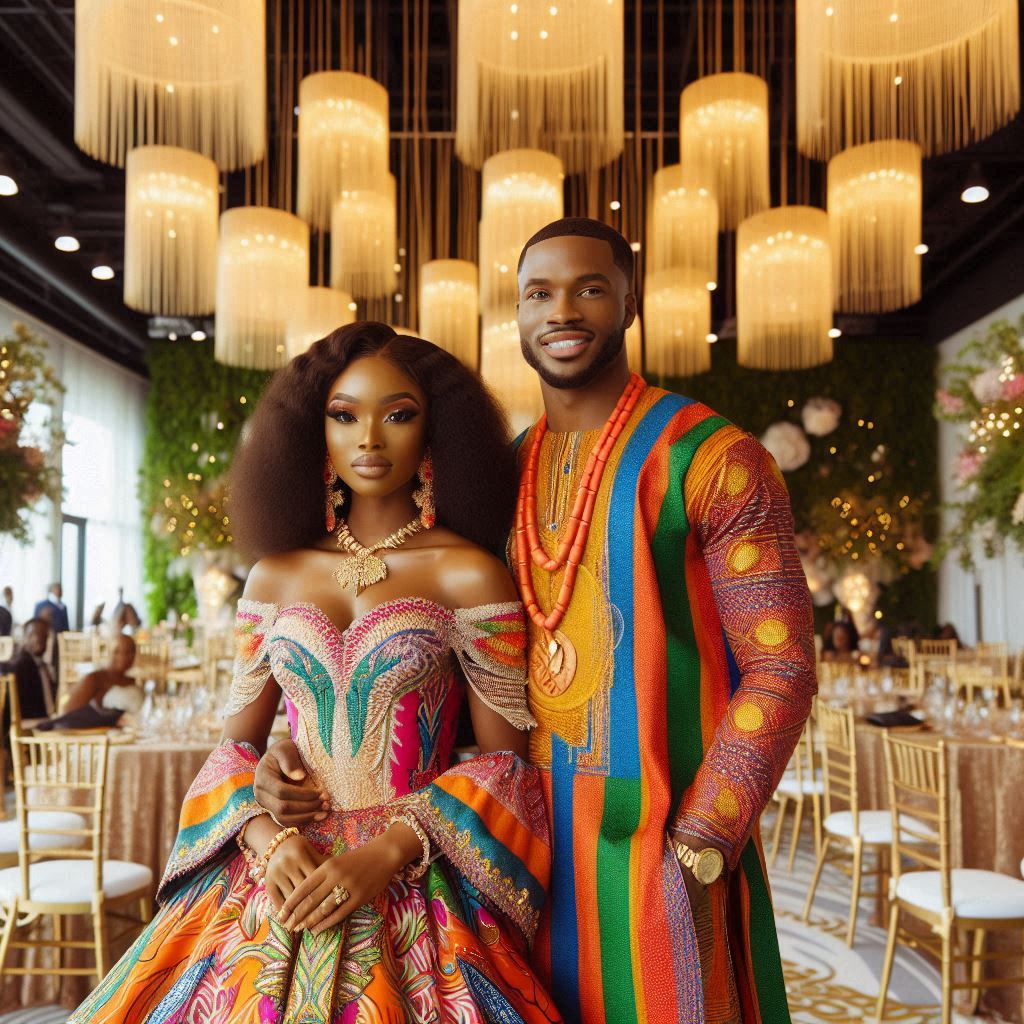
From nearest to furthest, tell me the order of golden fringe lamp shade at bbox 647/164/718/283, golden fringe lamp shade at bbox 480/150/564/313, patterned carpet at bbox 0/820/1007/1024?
patterned carpet at bbox 0/820/1007/1024
golden fringe lamp shade at bbox 480/150/564/313
golden fringe lamp shade at bbox 647/164/718/283

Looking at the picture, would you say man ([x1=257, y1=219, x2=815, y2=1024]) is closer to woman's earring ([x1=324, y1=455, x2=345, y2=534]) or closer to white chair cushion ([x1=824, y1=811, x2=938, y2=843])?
woman's earring ([x1=324, y1=455, x2=345, y2=534])

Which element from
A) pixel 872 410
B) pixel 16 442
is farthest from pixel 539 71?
pixel 872 410

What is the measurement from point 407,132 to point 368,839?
8.45 m

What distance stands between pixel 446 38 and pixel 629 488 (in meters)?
8.08

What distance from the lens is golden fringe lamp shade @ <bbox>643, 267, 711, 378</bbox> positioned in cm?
809

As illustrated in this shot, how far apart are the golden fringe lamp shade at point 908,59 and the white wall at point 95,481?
11.3m

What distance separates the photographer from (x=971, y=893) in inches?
156

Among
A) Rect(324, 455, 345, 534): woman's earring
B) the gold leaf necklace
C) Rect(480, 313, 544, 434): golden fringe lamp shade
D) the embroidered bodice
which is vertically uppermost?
Rect(480, 313, 544, 434): golden fringe lamp shade

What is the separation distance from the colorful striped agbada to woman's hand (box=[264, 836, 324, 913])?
1.30 ft

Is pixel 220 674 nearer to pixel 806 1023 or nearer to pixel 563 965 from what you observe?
pixel 806 1023

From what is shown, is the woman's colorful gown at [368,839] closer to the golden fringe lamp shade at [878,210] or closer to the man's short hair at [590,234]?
the man's short hair at [590,234]

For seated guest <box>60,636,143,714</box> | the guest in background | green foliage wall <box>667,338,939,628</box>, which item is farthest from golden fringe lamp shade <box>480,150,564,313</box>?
green foliage wall <box>667,338,939,628</box>

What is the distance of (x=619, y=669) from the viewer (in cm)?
176

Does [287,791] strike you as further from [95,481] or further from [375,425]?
[95,481]
